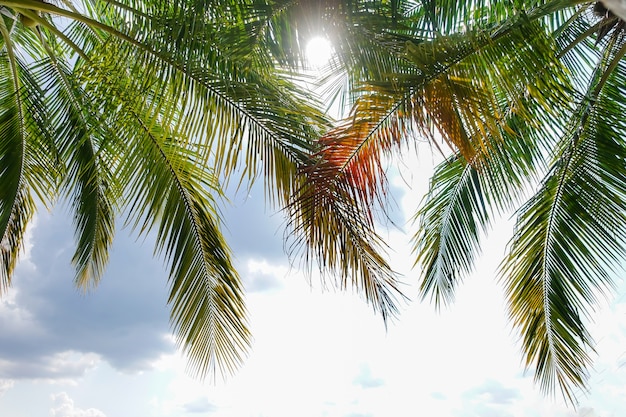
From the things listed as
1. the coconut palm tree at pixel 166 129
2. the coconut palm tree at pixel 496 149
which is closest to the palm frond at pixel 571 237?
the coconut palm tree at pixel 496 149

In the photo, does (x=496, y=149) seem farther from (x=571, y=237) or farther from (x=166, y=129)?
(x=166, y=129)

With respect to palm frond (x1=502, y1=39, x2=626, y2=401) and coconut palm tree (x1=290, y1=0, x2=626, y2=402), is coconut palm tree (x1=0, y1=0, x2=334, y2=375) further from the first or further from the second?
palm frond (x1=502, y1=39, x2=626, y2=401)

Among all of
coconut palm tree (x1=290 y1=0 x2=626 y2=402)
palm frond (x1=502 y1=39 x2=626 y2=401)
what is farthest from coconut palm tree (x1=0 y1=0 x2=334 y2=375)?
palm frond (x1=502 y1=39 x2=626 y2=401)

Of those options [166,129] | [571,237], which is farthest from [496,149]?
[166,129]

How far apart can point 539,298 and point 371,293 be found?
7.35ft

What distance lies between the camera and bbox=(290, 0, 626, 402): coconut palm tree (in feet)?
11.2

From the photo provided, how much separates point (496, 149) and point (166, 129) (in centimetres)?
291

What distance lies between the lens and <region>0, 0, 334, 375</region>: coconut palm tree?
433 centimetres

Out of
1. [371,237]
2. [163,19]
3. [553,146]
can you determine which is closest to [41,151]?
[163,19]

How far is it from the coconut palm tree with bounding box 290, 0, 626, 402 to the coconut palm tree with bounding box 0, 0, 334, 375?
572mm

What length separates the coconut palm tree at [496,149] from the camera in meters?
3.43

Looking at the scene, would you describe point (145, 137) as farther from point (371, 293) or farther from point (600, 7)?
point (600, 7)

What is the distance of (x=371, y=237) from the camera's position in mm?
4383

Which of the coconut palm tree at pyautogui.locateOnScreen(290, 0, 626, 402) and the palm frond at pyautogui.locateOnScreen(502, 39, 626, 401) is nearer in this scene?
the coconut palm tree at pyautogui.locateOnScreen(290, 0, 626, 402)
